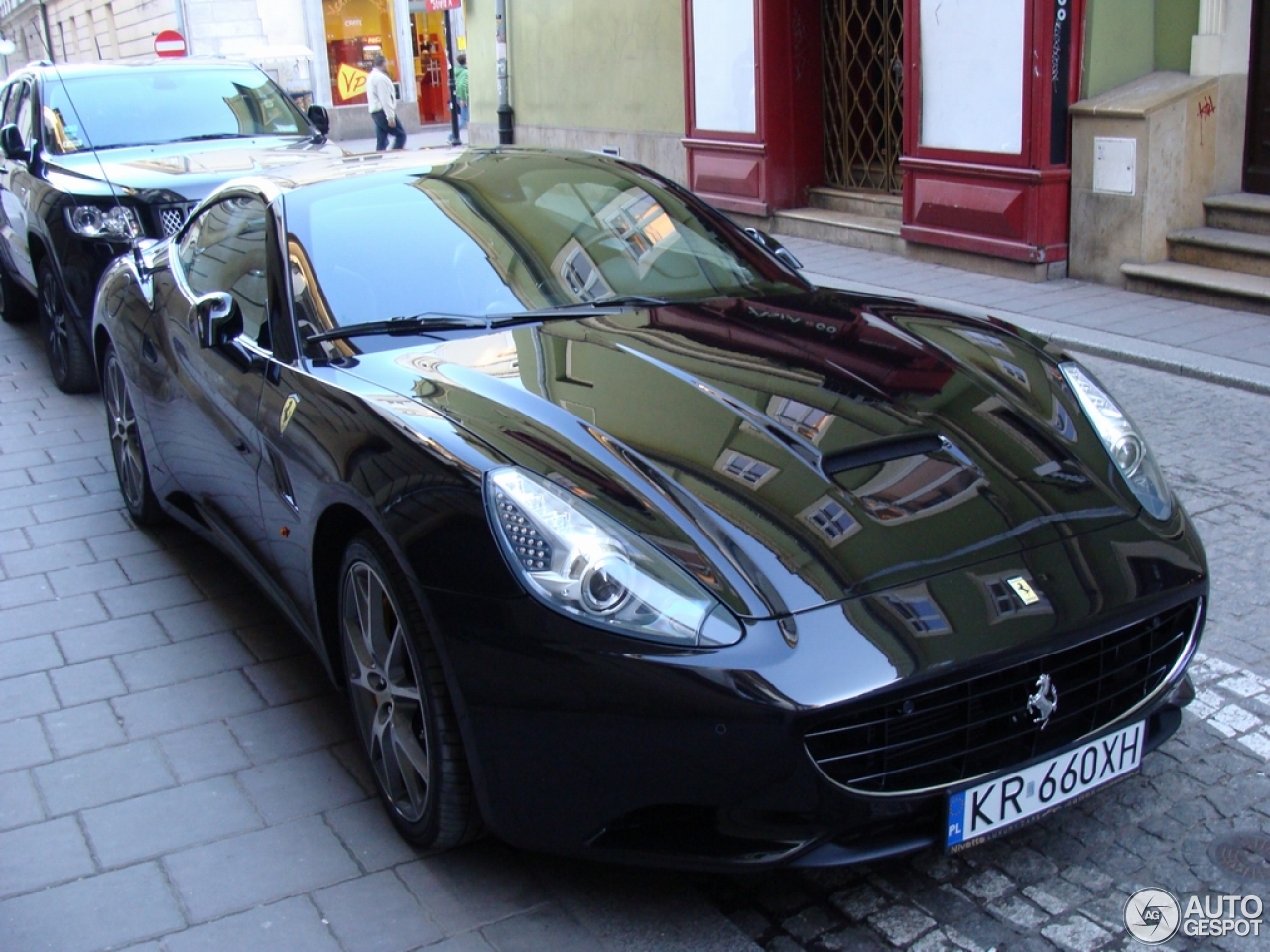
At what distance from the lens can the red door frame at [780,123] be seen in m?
12.4

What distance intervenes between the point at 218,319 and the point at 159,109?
19.2 ft

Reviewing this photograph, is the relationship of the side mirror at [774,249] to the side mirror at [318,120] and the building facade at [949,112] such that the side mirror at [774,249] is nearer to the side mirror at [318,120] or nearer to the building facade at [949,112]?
the building facade at [949,112]

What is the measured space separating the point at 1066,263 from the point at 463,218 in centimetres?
676

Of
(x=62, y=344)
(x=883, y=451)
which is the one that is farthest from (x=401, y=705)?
(x=62, y=344)

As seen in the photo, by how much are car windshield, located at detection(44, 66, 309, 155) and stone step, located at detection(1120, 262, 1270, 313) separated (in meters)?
5.79

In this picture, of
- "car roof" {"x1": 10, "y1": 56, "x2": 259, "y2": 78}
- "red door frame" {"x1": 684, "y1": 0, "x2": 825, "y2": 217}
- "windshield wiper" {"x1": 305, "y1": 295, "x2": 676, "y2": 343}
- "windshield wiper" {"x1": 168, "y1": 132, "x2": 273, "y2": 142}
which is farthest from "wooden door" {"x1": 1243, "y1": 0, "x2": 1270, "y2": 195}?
"windshield wiper" {"x1": 305, "y1": 295, "x2": 676, "y2": 343}

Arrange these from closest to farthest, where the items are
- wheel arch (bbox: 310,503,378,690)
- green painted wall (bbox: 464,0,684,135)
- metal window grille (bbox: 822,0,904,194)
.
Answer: wheel arch (bbox: 310,503,378,690) < metal window grille (bbox: 822,0,904,194) < green painted wall (bbox: 464,0,684,135)

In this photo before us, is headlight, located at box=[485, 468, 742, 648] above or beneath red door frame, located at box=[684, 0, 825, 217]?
beneath

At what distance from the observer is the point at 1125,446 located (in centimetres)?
316

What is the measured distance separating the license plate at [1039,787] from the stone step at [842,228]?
338 inches

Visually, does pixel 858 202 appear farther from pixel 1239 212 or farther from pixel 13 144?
pixel 13 144

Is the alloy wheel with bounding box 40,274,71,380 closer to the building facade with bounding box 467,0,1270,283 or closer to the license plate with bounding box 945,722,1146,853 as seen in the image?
the building facade with bounding box 467,0,1270,283

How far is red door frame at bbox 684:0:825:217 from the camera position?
12406 millimetres

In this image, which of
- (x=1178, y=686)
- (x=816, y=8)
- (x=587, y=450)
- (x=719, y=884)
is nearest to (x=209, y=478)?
(x=587, y=450)
